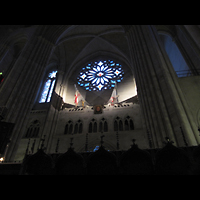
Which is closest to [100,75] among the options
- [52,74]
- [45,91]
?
[52,74]

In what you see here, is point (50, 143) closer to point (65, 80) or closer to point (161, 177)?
point (65, 80)

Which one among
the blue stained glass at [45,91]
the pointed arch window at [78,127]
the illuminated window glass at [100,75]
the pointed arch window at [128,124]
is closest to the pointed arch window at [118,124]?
the pointed arch window at [128,124]

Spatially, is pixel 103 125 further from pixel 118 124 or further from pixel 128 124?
pixel 128 124

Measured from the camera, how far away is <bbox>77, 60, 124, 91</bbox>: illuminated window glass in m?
17.6

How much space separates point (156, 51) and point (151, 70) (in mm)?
1346

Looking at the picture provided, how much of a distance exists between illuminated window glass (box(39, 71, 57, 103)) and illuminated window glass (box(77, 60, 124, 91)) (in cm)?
277

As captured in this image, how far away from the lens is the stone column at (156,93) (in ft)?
20.3

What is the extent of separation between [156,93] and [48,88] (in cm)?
1244

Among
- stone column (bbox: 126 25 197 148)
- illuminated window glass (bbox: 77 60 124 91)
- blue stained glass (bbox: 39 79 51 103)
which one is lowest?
stone column (bbox: 126 25 197 148)

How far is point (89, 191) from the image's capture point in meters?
3.05

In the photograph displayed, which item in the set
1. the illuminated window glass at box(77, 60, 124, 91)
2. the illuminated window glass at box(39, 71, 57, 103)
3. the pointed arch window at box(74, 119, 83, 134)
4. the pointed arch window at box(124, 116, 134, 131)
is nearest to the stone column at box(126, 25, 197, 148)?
the pointed arch window at box(124, 116, 134, 131)

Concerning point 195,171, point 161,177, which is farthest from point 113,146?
point 161,177

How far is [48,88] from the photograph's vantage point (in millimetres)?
17266

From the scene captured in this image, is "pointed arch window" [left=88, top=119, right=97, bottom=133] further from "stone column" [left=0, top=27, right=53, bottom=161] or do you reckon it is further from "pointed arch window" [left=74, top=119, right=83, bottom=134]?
"stone column" [left=0, top=27, right=53, bottom=161]
